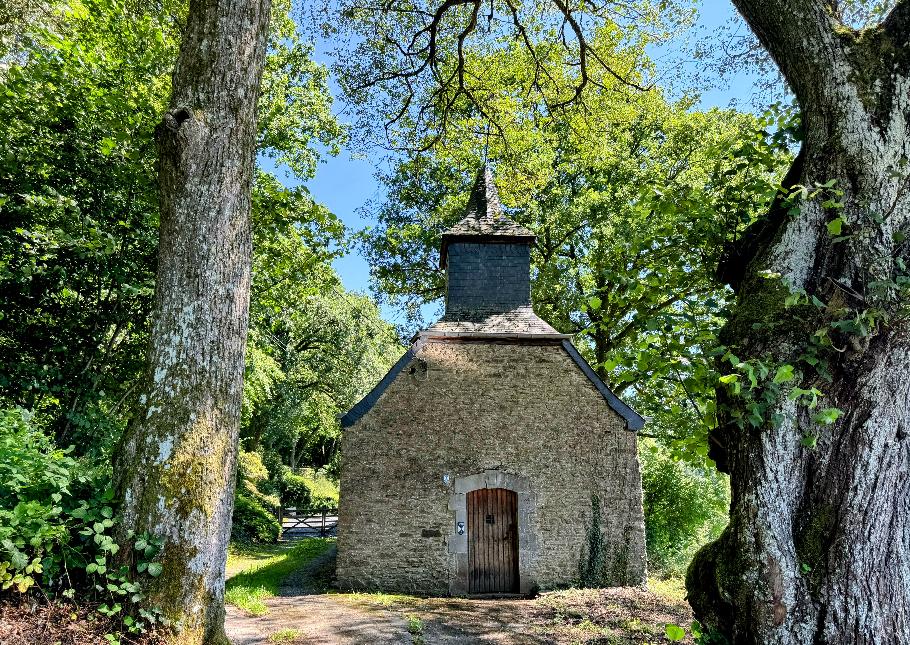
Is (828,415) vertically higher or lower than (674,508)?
higher

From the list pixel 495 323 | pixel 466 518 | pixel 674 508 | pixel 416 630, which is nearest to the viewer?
pixel 416 630

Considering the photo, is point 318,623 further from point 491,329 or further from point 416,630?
point 491,329

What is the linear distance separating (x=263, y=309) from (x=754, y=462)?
445 inches

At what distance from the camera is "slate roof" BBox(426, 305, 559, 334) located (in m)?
11.2

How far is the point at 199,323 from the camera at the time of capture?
3598 millimetres

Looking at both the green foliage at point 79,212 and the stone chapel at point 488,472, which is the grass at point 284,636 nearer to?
the green foliage at point 79,212

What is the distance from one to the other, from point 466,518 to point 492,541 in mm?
685

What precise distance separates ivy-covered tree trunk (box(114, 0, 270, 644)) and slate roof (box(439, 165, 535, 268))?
813cm

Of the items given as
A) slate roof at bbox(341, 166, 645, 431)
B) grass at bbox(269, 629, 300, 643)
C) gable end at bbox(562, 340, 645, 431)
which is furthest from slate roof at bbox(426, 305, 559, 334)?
grass at bbox(269, 629, 300, 643)

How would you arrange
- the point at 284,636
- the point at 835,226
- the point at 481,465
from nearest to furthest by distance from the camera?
the point at 835,226 < the point at 284,636 < the point at 481,465

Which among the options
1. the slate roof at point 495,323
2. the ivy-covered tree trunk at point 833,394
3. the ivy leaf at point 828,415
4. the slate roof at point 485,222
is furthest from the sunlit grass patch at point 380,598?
the ivy leaf at point 828,415

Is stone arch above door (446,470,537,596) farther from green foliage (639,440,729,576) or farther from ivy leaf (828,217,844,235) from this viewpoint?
ivy leaf (828,217,844,235)

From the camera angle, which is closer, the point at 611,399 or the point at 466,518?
the point at 466,518

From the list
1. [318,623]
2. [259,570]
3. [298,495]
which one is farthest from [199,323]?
[298,495]
